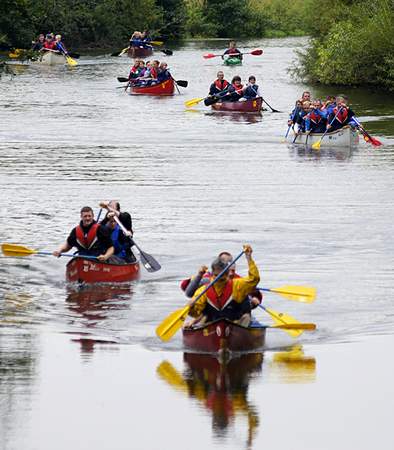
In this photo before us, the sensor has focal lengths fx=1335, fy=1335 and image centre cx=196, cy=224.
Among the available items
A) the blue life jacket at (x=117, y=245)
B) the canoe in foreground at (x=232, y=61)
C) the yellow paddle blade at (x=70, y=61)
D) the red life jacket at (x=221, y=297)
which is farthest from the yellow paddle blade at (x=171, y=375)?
the canoe in foreground at (x=232, y=61)

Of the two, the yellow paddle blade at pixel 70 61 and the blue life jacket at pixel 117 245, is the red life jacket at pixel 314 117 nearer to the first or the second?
the blue life jacket at pixel 117 245

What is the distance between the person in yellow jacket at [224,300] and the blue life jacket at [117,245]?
4869mm

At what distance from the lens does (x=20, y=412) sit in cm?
1572

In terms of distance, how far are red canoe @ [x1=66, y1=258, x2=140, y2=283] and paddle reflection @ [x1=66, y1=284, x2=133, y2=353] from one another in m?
0.12

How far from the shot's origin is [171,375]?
17531mm

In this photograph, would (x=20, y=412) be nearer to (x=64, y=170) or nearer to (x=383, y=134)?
(x=64, y=170)

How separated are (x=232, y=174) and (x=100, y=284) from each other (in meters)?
12.8

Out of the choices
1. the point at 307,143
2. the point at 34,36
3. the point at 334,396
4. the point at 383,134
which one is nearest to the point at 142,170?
the point at 307,143

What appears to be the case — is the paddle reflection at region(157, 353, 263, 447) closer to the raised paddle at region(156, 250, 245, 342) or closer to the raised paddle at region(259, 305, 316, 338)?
the raised paddle at region(156, 250, 245, 342)

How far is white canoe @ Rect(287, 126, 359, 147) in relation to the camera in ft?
131

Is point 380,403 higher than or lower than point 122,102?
higher

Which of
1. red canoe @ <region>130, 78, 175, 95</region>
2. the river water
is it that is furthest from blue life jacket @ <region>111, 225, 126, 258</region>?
red canoe @ <region>130, 78, 175, 95</region>

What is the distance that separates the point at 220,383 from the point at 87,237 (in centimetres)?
577

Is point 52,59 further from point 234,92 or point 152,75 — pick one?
point 234,92
